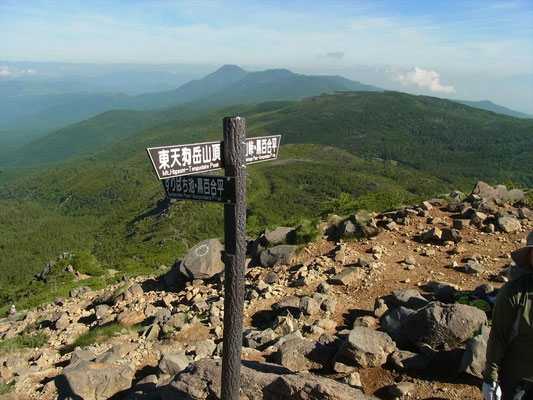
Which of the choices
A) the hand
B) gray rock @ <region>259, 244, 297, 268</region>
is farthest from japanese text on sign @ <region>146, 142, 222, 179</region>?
gray rock @ <region>259, 244, 297, 268</region>

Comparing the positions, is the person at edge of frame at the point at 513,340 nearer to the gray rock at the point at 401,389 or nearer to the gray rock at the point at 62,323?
the gray rock at the point at 401,389

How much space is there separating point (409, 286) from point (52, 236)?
10203 cm

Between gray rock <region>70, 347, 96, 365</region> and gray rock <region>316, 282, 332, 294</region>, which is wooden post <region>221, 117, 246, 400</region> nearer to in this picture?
gray rock <region>70, 347, 96, 365</region>

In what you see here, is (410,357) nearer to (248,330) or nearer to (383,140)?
(248,330)

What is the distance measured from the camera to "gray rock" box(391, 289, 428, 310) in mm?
7695

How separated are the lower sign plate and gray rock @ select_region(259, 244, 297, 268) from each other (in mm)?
7862

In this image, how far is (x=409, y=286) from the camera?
9.16m

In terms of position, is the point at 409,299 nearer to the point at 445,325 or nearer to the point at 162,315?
the point at 445,325

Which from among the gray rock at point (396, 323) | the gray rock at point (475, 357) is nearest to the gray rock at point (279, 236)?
the gray rock at point (396, 323)

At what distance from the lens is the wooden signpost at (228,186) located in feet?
13.4

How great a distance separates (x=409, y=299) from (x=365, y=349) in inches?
94.3

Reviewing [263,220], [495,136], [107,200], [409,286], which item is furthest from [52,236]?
[495,136]

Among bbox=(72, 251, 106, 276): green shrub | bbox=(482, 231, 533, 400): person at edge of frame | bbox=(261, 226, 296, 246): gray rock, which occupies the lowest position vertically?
bbox=(72, 251, 106, 276): green shrub

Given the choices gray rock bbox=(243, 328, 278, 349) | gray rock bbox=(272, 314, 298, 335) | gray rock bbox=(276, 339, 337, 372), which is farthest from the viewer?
gray rock bbox=(272, 314, 298, 335)
